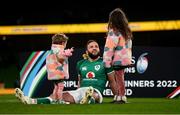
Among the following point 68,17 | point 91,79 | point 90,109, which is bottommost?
point 90,109

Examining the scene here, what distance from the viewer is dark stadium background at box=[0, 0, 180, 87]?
730 inches

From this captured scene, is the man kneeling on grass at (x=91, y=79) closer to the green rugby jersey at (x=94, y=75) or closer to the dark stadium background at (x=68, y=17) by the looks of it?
the green rugby jersey at (x=94, y=75)

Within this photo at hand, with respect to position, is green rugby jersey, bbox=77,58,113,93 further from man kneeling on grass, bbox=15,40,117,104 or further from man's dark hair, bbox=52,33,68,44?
man's dark hair, bbox=52,33,68,44

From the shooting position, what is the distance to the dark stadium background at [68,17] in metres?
18.5

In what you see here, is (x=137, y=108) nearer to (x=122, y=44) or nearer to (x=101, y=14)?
(x=122, y=44)

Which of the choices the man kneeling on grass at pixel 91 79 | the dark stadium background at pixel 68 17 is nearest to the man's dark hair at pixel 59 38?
the man kneeling on grass at pixel 91 79

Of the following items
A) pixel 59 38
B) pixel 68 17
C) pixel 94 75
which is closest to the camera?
pixel 59 38

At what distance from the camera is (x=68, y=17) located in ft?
63.8

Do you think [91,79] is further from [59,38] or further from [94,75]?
[59,38]

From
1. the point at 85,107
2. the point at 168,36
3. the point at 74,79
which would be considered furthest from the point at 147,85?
the point at 168,36

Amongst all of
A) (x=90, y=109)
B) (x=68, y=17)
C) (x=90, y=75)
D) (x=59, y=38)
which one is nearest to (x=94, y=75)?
(x=90, y=75)

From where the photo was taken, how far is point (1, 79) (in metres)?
17.6

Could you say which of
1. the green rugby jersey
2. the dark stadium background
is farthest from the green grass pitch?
the dark stadium background
